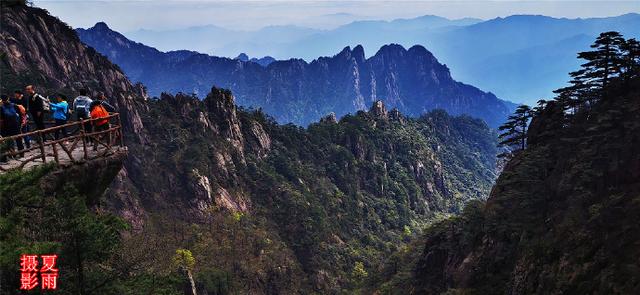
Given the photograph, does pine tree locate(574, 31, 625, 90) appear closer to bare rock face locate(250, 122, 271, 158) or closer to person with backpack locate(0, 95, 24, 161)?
person with backpack locate(0, 95, 24, 161)

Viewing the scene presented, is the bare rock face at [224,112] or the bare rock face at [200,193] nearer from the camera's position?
the bare rock face at [200,193]


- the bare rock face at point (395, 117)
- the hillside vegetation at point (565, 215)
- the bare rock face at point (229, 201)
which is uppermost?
the bare rock face at point (395, 117)

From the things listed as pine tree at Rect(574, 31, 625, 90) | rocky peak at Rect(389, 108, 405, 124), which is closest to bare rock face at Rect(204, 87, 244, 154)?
pine tree at Rect(574, 31, 625, 90)

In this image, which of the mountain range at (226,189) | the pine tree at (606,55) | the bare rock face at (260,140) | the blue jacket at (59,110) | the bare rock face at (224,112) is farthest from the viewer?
the bare rock face at (260,140)

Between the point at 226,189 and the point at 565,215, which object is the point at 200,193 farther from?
the point at 565,215

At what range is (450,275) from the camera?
1555 inches

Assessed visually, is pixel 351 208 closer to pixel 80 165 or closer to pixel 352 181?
pixel 352 181

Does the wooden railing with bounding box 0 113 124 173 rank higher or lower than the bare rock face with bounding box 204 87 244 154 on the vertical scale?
lower

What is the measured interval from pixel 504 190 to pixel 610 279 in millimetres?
23798

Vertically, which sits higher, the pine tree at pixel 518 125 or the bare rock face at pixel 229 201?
the pine tree at pixel 518 125

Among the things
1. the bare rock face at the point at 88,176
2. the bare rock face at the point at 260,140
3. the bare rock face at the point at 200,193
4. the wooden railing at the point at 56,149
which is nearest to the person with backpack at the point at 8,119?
the wooden railing at the point at 56,149

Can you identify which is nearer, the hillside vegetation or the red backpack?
the red backpack

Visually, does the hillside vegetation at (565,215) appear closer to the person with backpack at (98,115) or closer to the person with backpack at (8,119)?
the person with backpack at (98,115)

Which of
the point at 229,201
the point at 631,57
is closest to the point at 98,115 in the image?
the point at 631,57
